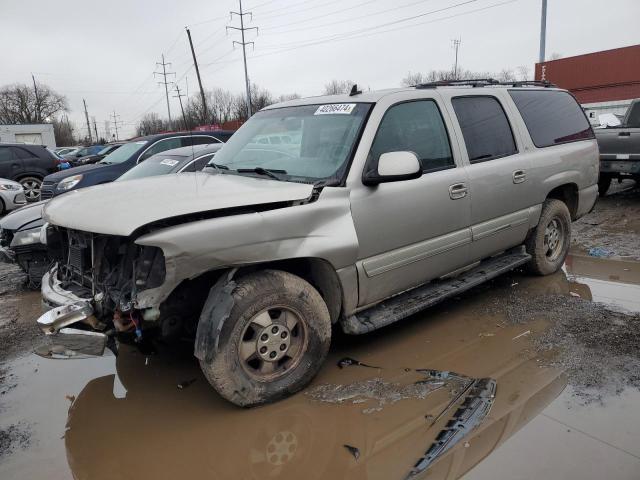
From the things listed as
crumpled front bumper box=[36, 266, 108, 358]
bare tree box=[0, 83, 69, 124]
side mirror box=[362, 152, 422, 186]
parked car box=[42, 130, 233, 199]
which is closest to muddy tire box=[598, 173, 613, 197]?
parked car box=[42, 130, 233, 199]

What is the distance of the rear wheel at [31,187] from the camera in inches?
571

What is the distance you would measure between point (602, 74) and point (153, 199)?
3588cm

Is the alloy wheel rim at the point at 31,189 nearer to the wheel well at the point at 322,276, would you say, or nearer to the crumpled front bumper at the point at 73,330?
the crumpled front bumper at the point at 73,330

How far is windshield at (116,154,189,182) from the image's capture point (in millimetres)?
7152

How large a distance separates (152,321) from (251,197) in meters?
0.94

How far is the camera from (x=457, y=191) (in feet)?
12.9

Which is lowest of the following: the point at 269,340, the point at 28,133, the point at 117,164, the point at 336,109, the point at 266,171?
the point at 269,340

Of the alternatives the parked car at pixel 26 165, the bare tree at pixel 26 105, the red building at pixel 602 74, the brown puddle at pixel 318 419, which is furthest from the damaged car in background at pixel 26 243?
the bare tree at pixel 26 105

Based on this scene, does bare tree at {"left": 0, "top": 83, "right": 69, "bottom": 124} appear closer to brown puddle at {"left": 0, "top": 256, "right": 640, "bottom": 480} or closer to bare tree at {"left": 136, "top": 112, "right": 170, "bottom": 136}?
bare tree at {"left": 136, "top": 112, "right": 170, "bottom": 136}

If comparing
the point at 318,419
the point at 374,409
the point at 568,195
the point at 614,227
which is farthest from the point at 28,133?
the point at 374,409

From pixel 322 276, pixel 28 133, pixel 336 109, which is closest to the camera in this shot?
pixel 322 276

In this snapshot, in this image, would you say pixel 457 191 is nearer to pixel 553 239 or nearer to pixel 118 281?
pixel 553 239

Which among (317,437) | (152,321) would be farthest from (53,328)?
(317,437)

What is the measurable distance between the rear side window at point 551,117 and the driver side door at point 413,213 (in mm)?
1337
